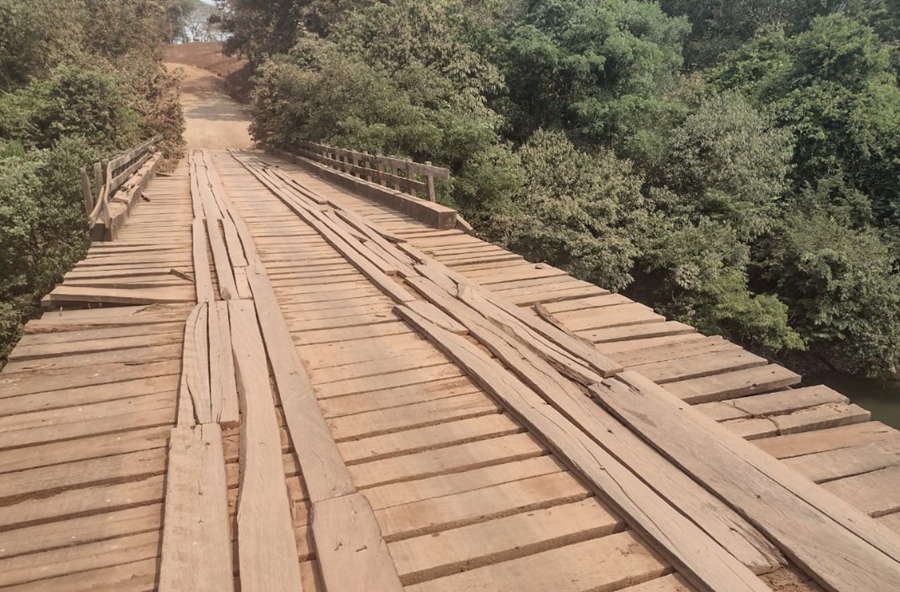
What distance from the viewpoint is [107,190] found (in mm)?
8680

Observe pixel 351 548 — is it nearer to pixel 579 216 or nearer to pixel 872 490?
pixel 872 490

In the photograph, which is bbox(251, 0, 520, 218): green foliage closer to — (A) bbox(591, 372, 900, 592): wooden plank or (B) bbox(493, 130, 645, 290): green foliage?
(B) bbox(493, 130, 645, 290): green foliage

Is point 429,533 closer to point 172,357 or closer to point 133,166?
point 172,357

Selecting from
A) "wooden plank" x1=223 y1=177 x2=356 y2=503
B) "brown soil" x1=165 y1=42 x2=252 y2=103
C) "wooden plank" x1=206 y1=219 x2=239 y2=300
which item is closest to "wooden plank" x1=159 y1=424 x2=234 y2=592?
"wooden plank" x1=223 y1=177 x2=356 y2=503

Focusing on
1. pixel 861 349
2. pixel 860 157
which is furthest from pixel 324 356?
pixel 860 157

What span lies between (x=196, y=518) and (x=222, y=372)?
1.37 m

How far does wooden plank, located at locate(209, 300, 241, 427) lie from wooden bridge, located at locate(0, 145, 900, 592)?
0.06 feet

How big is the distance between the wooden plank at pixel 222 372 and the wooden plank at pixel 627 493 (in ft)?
4.55

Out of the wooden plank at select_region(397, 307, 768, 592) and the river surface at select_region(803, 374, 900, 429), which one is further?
the river surface at select_region(803, 374, 900, 429)

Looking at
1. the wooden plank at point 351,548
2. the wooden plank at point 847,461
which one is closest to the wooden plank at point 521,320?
the wooden plank at point 847,461

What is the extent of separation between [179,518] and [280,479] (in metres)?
0.41

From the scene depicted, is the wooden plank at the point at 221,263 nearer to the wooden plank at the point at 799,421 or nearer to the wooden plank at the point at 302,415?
the wooden plank at the point at 302,415

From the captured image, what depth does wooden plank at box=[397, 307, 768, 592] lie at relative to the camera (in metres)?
2.06

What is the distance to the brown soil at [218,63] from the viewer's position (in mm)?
49438
